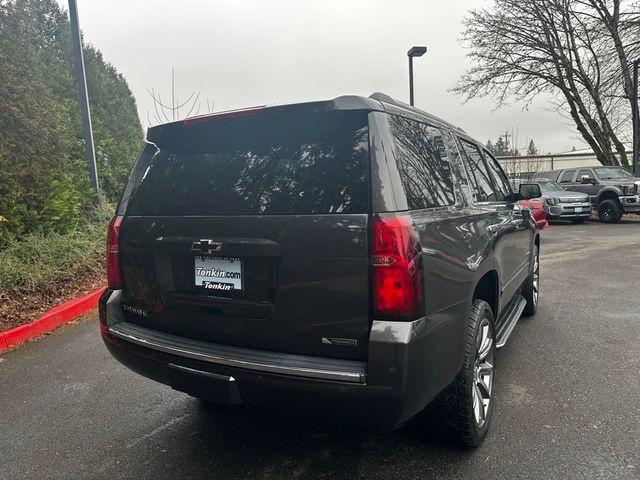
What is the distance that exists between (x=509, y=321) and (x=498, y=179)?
1.32 m

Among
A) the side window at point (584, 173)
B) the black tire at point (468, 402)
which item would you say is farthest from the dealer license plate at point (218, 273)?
the side window at point (584, 173)

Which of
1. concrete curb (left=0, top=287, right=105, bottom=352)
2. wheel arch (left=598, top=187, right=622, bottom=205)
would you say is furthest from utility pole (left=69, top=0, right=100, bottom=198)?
wheel arch (left=598, top=187, right=622, bottom=205)

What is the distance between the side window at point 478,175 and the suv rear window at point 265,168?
50.7 inches

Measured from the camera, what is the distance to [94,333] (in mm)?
4789

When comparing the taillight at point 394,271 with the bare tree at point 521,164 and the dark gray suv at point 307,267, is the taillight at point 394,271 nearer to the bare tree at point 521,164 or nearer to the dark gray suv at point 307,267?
the dark gray suv at point 307,267

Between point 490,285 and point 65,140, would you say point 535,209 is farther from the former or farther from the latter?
point 65,140

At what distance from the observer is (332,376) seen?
187cm

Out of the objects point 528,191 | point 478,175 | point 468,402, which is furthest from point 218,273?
point 528,191

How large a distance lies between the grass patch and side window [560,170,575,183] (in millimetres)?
15464

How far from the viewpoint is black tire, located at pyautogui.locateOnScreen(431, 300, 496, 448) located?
7.46ft

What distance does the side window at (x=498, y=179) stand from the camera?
12.6 feet

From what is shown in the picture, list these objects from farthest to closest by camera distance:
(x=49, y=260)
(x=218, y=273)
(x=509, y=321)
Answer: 1. (x=49, y=260)
2. (x=509, y=321)
3. (x=218, y=273)

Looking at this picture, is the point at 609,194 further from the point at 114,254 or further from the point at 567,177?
the point at 114,254

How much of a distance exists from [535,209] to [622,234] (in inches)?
135
